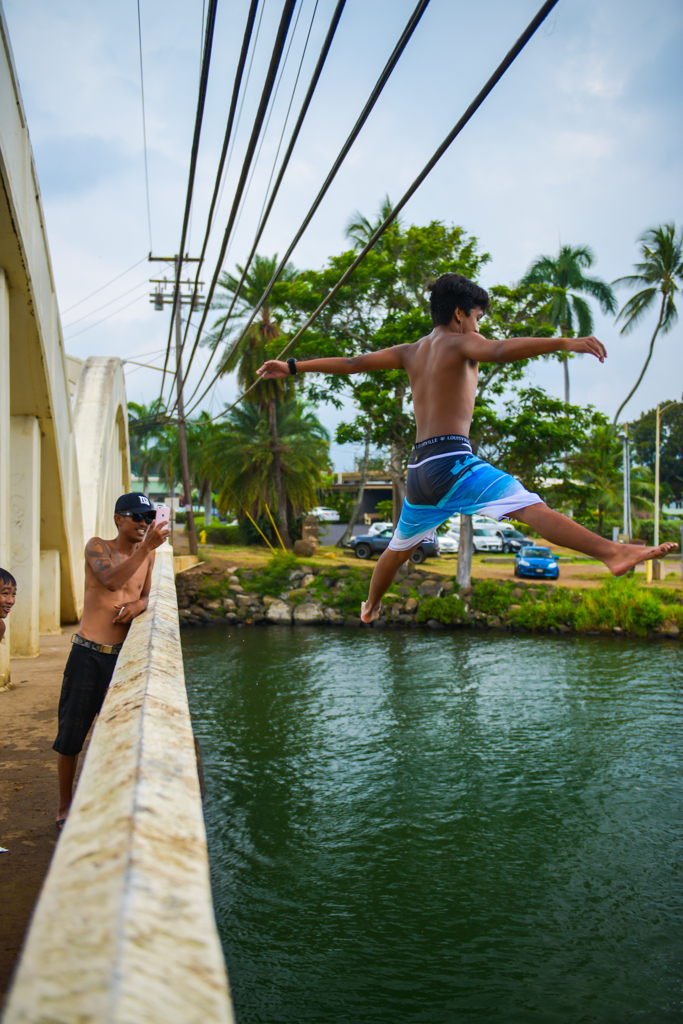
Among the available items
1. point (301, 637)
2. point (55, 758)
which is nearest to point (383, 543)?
point (301, 637)

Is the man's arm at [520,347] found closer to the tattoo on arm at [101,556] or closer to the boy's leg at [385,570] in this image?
the boy's leg at [385,570]

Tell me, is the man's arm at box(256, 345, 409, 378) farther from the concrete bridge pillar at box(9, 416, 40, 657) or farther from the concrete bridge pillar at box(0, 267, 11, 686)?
the concrete bridge pillar at box(9, 416, 40, 657)

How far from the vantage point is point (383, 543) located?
94.9 feet

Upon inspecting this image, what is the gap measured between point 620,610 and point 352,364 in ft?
63.8

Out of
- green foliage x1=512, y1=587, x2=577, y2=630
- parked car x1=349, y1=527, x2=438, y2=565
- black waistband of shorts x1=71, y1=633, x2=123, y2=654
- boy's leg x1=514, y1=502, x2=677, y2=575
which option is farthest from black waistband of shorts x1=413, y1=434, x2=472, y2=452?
parked car x1=349, y1=527, x2=438, y2=565

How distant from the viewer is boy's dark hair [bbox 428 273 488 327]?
3.61 meters

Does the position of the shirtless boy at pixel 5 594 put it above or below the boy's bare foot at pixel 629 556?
below

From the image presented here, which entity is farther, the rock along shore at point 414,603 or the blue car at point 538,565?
the blue car at point 538,565

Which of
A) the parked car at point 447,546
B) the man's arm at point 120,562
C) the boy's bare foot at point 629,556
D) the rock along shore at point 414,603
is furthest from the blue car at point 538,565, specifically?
the boy's bare foot at point 629,556

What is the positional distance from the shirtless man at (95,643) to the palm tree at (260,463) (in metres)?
26.7

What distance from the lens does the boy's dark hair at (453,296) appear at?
3609 millimetres

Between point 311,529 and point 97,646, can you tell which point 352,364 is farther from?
point 311,529

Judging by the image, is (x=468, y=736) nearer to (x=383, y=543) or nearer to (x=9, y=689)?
(x=9, y=689)

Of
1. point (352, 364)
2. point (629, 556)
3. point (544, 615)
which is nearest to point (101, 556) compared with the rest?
point (352, 364)
